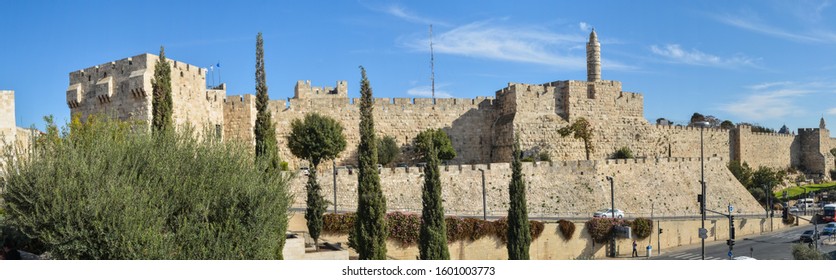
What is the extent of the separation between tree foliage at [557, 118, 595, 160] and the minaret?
2902 millimetres

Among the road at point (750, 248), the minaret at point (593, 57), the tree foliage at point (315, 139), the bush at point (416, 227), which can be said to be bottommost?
the road at point (750, 248)

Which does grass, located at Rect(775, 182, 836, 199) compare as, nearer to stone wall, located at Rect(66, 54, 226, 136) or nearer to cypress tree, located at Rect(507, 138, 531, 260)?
cypress tree, located at Rect(507, 138, 531, 260)

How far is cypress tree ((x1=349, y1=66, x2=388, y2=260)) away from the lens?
10375 millimetres

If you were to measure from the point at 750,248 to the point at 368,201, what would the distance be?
9016 millimetres

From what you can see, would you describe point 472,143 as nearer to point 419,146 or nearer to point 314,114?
point 419,146

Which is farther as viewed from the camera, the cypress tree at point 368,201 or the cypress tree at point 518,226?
the cypress tree at point 518,226

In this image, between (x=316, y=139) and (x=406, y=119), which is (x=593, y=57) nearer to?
(x=406, y=119)

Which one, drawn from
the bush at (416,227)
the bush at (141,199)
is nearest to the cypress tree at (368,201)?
the bush at (416,227)

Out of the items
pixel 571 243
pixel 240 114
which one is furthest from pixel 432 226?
pixel 240 114

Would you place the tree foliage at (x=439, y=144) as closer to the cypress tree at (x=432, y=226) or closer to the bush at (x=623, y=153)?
the bush at (x=623, y=153)

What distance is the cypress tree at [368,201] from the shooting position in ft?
34.0

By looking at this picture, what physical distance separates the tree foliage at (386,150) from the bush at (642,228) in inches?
346
